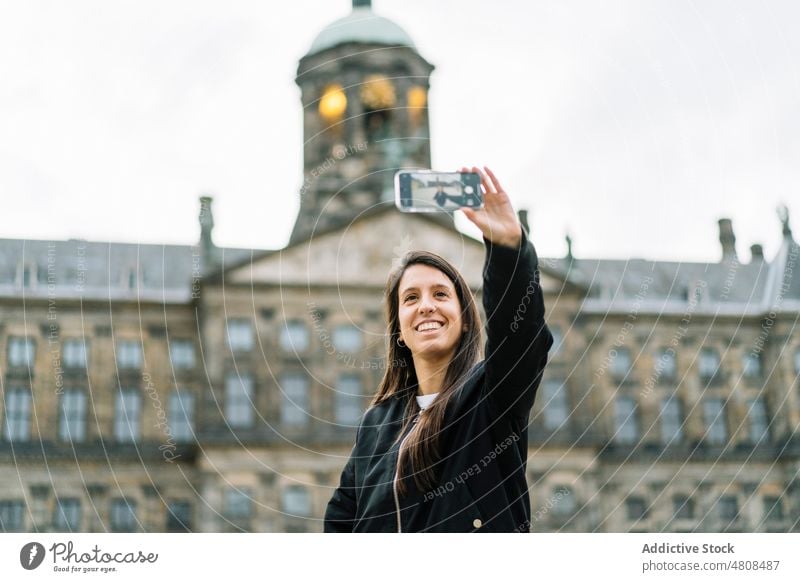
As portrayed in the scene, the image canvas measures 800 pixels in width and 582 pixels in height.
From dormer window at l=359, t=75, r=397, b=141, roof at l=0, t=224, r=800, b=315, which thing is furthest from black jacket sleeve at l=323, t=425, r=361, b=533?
roof at l=0, t=224, r=800, b=315

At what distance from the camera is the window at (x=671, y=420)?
1272 inches

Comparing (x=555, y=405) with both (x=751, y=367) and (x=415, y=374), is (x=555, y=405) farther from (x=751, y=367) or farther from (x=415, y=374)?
(x=415, y=374)

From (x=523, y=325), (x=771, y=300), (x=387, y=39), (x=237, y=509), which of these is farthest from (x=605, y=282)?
(x=523, y=325)

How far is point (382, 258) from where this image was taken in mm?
29156

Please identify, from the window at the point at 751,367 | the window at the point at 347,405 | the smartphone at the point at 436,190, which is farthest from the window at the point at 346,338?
the smartphone at the point at 436,190

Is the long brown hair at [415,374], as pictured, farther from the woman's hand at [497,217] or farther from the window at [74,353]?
the window at [74,353]

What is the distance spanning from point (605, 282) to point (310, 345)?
29.0ft

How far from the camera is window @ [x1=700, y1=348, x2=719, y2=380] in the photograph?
32.0 metres

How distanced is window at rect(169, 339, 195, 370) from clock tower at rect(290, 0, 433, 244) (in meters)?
4.21

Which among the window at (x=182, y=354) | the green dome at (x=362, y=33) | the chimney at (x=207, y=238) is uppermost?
the green dome at (x=362, y=33)

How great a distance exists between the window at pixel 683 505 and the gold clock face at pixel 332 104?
13.3m
